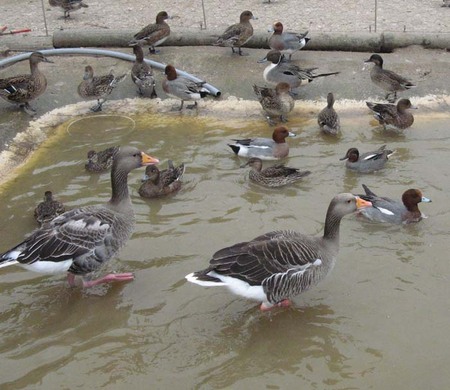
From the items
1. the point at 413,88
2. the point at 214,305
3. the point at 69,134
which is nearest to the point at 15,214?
the point at 69,134

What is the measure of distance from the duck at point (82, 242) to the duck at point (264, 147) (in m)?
3.08

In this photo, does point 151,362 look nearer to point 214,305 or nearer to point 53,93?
point 214,305

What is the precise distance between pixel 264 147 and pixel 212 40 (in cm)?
432

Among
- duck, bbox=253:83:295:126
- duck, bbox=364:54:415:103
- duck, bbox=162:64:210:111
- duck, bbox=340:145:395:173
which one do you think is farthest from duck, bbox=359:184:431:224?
duck, bbox=162:64:210:111

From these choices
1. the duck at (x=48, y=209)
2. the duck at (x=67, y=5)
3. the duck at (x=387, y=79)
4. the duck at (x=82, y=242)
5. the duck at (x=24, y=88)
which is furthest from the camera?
the duck at (x=67, y=5)

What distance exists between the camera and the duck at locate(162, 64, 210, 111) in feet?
39.0

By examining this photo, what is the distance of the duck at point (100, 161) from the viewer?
1003cm

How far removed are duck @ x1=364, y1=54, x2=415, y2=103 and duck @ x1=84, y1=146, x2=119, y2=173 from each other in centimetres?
496

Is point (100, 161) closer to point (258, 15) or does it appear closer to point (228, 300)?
point (228, 300)

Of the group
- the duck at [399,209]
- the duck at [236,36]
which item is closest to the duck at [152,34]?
the duck at [236,36]

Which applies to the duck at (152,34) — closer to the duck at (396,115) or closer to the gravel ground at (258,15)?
the gravel ground at (258,15)

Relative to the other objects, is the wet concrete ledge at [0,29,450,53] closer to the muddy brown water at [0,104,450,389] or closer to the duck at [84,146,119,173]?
the muddy brown water at [0,104,450,389]

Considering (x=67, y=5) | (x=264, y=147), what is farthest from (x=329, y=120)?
(x=67, y=5)

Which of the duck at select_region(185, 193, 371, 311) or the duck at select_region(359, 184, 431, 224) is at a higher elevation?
the duck at select_region(185, 193, 371, 311)
